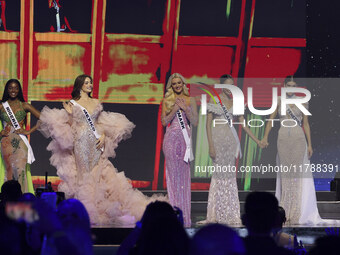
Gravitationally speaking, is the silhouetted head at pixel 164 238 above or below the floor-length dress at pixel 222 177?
above

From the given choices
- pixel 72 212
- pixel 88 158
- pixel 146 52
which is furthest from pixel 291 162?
pixel 72 212

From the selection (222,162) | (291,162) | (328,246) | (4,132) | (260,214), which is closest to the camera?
(328,246)

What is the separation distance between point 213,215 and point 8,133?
2.34 m

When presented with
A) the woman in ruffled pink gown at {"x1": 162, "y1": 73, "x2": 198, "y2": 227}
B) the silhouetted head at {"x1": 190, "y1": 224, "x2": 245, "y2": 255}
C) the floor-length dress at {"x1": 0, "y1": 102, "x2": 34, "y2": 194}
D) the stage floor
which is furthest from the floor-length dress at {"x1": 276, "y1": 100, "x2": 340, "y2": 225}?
the silhouetted head at {"x1": 190, "y1": 224, "x2": 245, "y2": 255}

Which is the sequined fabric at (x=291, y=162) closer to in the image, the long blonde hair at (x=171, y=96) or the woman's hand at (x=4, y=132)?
the long blonde hair at (x=171, y=96)

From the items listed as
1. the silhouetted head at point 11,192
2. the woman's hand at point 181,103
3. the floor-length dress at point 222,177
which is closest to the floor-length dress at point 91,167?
the woman's hand at point 181,103

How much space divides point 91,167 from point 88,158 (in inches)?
3.8

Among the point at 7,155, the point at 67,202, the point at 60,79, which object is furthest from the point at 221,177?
the point at 67,202

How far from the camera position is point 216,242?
228cm

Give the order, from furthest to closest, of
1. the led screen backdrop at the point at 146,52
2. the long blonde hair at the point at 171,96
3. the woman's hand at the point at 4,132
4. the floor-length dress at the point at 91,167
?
the led screen backdrop at the point at 146,52 < the woman's hand at the point at 4,132 < the long blonde hair at the point at 171,96 < the floor-length dress at the point at 91,167

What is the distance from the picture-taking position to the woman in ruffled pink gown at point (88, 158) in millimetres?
7199

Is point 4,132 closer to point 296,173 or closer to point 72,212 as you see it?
point 296,173

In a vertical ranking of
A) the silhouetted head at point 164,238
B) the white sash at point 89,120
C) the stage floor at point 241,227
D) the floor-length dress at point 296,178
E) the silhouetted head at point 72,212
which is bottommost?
the stage floor at point 241,227

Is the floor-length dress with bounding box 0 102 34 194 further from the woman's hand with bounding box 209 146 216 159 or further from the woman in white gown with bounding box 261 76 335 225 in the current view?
the woman in white gown with bounding box 261 76 335 225
